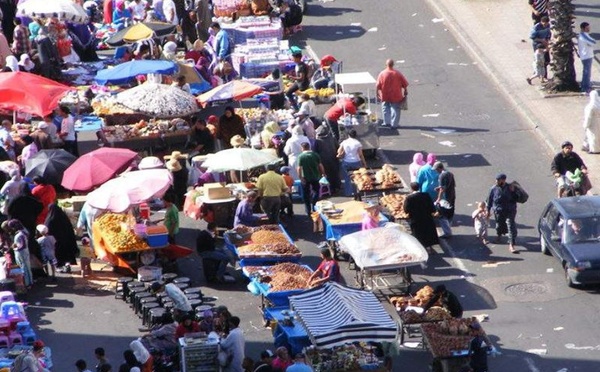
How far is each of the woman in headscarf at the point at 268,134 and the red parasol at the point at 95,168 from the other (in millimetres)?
3850

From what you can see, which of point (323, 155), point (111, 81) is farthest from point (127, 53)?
point (323, 155)

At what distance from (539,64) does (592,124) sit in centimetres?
551

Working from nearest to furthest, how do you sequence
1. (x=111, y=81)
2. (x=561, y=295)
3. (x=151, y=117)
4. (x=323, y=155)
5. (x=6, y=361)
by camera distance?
(x=6, y=361)
(x=561, y=295)
(x=323, y=155)
(x=151, y=117)
(x=111, y=81)

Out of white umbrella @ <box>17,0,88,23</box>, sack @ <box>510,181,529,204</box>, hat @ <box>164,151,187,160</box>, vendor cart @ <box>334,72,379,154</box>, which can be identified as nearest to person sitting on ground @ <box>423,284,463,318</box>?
sack @ <box>510,181,529,204</box>

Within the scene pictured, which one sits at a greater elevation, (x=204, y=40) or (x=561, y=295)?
(x=204, y=40)

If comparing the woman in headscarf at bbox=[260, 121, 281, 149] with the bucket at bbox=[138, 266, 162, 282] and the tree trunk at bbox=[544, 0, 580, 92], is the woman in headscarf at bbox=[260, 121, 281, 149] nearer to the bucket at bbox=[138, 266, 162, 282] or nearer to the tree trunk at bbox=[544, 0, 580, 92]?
the bucket at bbox=[138, 266, 162, 282]

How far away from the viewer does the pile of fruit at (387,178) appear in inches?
1369

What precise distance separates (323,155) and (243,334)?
310 inches

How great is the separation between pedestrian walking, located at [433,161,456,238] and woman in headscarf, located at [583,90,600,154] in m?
5.18

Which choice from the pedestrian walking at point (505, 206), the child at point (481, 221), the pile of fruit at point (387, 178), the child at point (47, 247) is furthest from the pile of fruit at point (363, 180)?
the child at point (47, 247)

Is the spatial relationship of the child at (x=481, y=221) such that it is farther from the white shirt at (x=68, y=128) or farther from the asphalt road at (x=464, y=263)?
the white shirt at (x=68, y=128)

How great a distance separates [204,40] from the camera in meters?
46.9

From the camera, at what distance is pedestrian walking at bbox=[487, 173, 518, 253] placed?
32875mm

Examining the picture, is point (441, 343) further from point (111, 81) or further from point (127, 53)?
point (127, 53)
